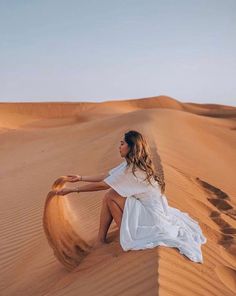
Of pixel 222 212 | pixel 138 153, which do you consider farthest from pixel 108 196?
pixel 222 212

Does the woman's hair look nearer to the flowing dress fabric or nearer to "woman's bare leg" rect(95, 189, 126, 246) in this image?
the flowing dress fabric

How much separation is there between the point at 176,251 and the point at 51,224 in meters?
1.47

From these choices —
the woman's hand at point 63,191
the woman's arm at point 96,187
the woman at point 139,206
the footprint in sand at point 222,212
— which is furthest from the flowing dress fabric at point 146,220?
the footprint in sand at point 222,212

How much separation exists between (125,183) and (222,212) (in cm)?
341

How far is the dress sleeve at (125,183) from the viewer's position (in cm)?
502

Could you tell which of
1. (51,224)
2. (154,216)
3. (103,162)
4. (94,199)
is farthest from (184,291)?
(103,162)

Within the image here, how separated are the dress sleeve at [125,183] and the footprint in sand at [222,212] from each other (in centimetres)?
150

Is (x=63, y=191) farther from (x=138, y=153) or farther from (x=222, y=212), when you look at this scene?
(x=222, y=212)

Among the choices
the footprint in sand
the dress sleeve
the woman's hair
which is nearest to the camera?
the woman's hair

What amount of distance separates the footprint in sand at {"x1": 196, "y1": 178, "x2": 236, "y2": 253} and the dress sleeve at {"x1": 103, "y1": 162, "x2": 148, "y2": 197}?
1501 mm

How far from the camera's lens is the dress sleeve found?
502cm

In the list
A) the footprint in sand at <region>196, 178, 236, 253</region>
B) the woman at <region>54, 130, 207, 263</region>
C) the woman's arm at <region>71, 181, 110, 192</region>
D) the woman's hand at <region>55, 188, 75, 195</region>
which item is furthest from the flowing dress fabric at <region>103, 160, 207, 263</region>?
the footprint in sand at <region>196, 178, 236, 253</region>

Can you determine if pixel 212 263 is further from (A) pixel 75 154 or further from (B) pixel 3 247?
(A) pixel 75 154

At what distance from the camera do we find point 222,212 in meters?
8.00
